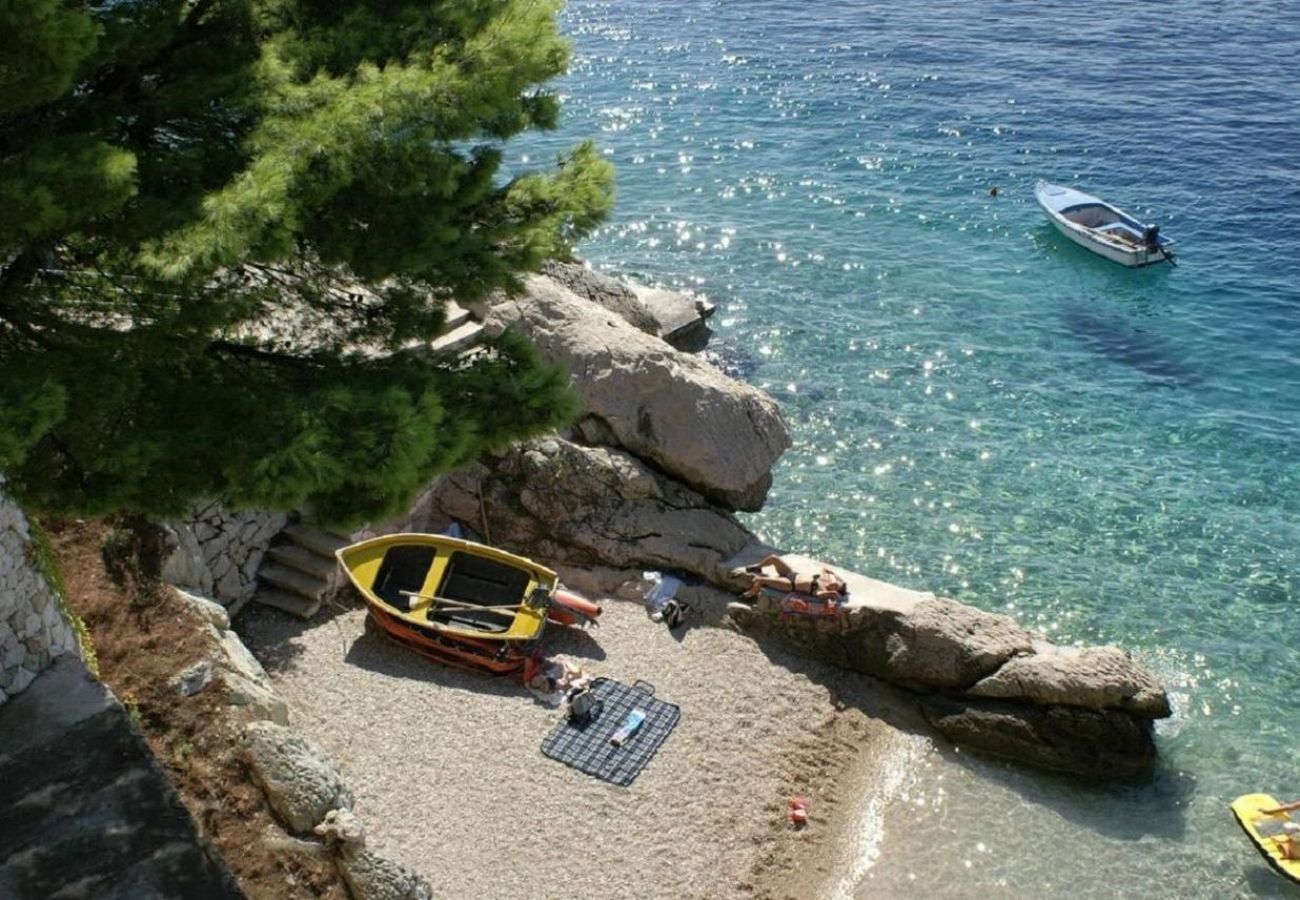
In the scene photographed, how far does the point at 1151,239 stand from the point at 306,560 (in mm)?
23879

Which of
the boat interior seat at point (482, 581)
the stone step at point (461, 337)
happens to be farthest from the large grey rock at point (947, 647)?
the stone step at point (461, 337)

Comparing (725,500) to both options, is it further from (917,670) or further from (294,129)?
(294,129)

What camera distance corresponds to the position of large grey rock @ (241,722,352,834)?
43.9ft

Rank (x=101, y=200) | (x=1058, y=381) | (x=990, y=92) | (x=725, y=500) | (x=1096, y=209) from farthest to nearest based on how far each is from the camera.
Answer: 1. (x=990, y=92)
2. (x=1096, y=209)
3. (x=1058, y=381)
4. (x=725, y=500)
5. (x=101, y=200)

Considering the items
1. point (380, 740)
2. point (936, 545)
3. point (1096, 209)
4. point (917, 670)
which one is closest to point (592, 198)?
point (380, 740)

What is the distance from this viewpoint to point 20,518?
11.5 metres

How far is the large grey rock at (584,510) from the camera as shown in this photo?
2106 cm

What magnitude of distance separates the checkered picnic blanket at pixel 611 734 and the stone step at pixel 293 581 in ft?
14.7

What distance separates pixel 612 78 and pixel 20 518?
121 feet

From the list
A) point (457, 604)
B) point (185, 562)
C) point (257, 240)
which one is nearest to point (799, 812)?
point (457, 604)

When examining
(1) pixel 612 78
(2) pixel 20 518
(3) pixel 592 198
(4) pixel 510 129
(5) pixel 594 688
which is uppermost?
(4) pixel 510 129

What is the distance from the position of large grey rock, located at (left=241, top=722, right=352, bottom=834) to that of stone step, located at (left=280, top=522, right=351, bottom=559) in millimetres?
5505

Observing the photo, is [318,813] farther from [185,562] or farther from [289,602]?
[289,602]

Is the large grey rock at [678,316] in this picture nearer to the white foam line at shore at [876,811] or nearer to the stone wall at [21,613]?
the white foam line at shore at [876,811]
